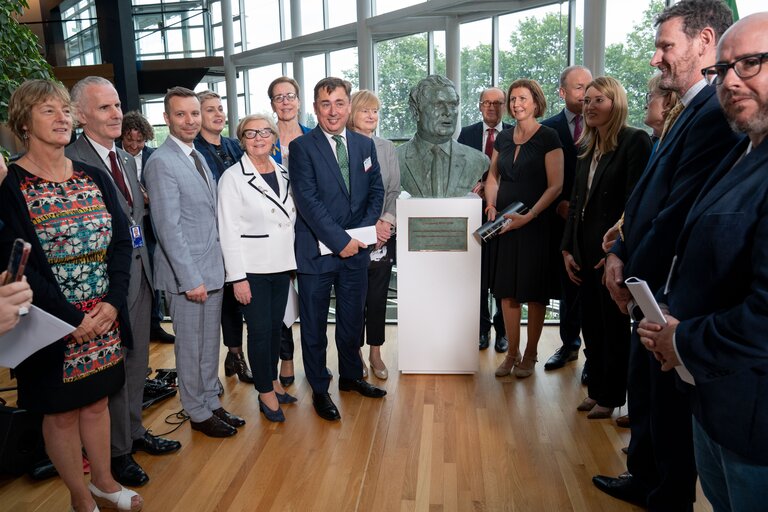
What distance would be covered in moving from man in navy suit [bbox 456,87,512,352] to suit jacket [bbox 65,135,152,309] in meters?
2.15

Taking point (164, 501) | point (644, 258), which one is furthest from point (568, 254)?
point (164, 501)

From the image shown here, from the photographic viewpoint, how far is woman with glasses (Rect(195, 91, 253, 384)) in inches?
144

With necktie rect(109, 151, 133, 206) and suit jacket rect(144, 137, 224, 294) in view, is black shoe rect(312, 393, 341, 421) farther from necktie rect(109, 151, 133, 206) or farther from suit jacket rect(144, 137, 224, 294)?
necktie rect(109, 151, 133, 206)

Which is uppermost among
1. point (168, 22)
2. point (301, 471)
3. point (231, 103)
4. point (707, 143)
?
point (168, 22)

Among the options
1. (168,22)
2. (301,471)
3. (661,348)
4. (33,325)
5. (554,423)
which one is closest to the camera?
(661,348)

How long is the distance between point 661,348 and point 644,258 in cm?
51

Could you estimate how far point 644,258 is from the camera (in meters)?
1.94

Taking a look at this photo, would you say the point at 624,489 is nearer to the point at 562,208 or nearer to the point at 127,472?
the point at 562,208

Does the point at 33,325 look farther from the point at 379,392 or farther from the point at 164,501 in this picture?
the point at 379,392

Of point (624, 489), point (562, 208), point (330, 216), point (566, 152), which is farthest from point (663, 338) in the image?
point (566, 152)

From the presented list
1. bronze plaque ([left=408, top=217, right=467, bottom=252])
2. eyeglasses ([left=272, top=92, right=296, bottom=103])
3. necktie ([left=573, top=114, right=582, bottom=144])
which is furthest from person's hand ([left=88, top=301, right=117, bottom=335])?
necktie ([left=573, top=114, right=582, bottom=144])

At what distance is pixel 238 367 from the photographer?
155 inches

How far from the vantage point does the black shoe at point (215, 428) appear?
309cm

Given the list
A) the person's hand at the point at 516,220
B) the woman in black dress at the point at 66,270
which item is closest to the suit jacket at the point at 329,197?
the person's hand at the point at 516,220
